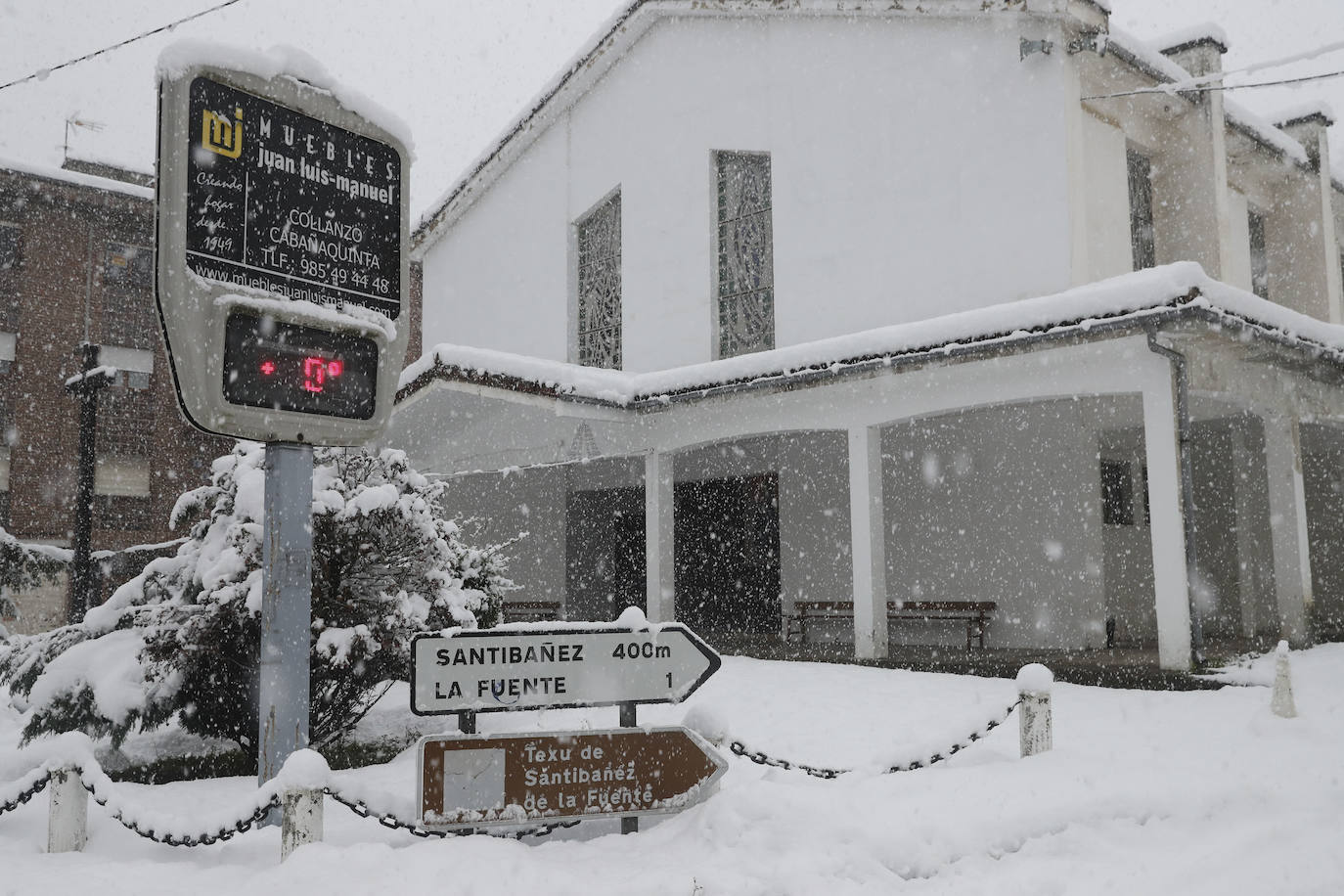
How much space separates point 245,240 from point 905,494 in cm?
1128

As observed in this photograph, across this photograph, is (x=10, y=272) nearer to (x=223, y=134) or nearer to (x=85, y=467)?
(x=85, y=467)

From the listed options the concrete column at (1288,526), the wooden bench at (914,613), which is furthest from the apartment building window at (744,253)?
the concrete column at (1288,526)

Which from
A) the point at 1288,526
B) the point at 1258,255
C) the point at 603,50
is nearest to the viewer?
the point at 1288,526

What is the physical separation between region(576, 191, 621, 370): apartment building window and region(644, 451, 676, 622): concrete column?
313cm

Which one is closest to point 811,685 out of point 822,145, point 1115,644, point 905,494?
point 905,494

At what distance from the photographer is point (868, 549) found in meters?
12.0

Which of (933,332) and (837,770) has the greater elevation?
(933,332)

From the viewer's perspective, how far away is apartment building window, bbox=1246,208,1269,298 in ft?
55.1

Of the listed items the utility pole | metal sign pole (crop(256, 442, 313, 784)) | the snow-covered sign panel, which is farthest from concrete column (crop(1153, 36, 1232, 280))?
the utility pole

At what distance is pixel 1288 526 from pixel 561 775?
11.3 metres

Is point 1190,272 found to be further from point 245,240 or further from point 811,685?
point 245,240

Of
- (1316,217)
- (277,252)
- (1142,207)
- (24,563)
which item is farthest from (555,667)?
(24,563)

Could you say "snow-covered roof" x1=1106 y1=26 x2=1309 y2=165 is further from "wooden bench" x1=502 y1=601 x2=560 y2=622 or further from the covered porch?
"wooden bench" x1=502 y1=601 x2=560 y2=622

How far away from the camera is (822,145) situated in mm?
14016
